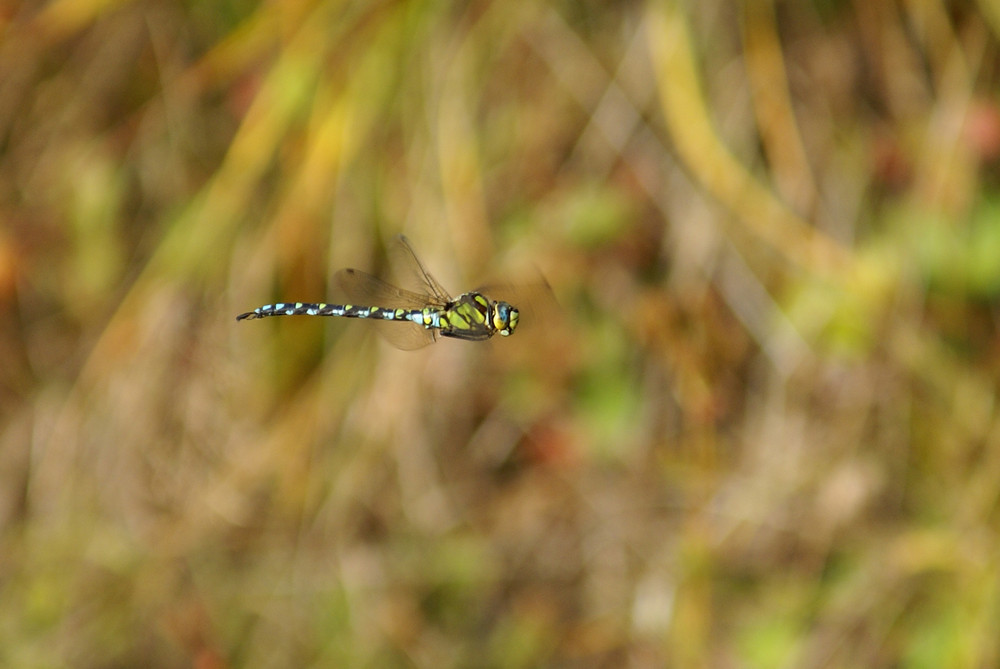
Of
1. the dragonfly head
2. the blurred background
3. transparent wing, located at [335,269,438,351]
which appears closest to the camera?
transparent wing, located at [335,269,438,351]

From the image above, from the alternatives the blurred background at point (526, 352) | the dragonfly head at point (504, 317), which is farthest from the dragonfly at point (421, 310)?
the blurred background at point (526, 352)

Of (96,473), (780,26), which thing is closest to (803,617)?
(780,26)

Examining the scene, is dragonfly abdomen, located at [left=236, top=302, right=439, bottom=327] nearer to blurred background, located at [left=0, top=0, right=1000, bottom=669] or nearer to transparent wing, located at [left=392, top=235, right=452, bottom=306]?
transparent wing, located at [left=392, top=235, right=452, bottom=306]

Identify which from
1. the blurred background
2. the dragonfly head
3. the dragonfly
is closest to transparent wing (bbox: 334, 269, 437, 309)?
the dragonfly

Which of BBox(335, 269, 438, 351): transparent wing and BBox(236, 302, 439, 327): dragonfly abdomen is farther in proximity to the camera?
BBox(236, 302, 439, 327): dragonfly abdomen

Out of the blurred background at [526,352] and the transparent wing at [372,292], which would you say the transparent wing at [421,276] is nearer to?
the transparent wing at [372,292]

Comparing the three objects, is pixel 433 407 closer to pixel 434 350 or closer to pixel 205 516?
pixel 434 350
